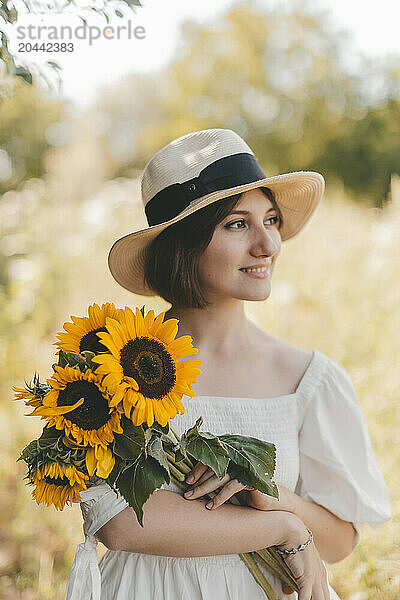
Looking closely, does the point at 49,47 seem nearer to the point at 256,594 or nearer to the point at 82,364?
the point at 82,364

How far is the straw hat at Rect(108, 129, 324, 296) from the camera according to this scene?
48.9 inches

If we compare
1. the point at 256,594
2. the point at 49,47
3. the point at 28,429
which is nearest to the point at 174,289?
the point at 256,594

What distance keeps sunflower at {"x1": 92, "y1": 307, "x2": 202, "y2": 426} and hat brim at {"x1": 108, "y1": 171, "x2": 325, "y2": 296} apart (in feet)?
1.24

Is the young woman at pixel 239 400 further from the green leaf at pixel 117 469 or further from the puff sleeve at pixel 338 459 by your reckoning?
the green leaf at pixel 117 469

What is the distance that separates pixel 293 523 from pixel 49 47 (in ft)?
4.44

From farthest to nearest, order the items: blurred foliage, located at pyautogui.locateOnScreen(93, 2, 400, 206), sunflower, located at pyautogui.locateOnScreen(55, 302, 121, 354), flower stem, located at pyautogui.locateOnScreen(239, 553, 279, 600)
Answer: blurred foliage, located at pyautogui.locateOnScreen(93, 2, 400, 206) → flower stem, located at pyautogui.locateOnScreen(239, 553, 279, 600) → sunflower, located at pyautogui.locateOnScreen(55, 302, 121, 354)

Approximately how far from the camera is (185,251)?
132cm

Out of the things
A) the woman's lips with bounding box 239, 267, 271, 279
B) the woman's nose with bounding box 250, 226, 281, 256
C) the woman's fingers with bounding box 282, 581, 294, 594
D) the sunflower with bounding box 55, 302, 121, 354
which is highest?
the woman's nose with bounding box 250, 226, 281, 256

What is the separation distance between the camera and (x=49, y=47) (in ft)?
5.61

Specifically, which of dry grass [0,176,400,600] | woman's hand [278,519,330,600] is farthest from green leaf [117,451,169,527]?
dry grass [0,176,400,600]

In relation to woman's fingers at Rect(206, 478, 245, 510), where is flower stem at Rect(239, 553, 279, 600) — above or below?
below

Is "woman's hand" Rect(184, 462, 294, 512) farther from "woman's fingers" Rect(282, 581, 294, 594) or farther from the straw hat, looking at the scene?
the straw hat

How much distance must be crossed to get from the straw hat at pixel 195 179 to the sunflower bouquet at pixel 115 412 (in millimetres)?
402

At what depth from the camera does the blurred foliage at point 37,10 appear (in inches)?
42.5
